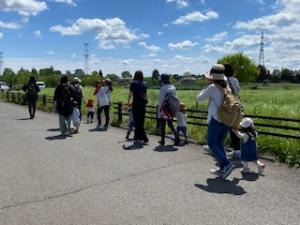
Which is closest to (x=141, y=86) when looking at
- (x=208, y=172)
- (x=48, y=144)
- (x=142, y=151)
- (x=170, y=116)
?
(x=170, y=116)

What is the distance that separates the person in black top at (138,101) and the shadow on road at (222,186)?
4143 millimetres

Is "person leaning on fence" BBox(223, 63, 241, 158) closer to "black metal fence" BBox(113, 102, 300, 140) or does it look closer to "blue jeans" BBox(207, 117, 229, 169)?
"black metal fence" BBox(113, 102, 300, 140)

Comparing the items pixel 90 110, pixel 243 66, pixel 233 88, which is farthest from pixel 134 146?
pixel 243 66

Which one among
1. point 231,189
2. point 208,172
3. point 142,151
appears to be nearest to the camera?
point 231,189

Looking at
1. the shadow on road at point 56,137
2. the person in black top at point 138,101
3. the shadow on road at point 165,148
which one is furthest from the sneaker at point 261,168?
the shadow on road at point 56,137

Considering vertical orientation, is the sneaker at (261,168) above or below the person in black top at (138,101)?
below

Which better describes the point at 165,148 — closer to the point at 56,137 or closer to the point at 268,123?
the point at 268,123

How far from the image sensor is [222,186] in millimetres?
6418

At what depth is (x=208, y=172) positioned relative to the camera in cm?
734

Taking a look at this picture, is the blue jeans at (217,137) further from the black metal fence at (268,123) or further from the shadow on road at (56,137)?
A: the shadow on road at (56,137)

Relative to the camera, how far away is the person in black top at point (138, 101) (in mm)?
10648

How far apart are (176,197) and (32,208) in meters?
1.97

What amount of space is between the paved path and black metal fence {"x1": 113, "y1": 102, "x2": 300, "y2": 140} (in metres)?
1.51

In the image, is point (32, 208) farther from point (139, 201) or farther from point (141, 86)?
point (141, 86)
